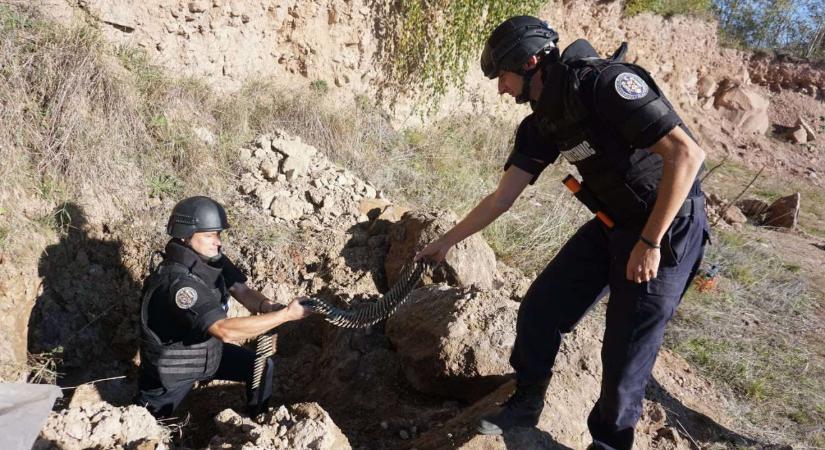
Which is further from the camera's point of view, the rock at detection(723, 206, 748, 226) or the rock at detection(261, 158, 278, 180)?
the rock at detection(723, 206, 748, 226)

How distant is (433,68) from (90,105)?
4435mm

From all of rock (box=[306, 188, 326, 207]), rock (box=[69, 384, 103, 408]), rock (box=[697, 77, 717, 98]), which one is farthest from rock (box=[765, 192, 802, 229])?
rock (box=[69, 384, 103, 408])

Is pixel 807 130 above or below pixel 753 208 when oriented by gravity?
above

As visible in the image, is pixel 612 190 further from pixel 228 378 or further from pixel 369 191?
pixel 369 191

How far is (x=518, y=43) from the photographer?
2309 millimetres

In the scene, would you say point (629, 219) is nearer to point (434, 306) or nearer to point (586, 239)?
point (586, 239)

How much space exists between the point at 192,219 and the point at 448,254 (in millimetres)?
1792

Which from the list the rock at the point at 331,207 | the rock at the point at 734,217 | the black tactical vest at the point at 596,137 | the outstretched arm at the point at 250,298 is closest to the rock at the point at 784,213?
the rock at the point at 734,217

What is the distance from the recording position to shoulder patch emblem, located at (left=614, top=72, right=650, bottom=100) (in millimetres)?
2033

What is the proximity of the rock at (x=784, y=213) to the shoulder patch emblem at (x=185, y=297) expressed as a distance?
9244mm

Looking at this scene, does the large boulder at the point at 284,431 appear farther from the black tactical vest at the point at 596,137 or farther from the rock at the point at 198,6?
the rock at the point at 198,6

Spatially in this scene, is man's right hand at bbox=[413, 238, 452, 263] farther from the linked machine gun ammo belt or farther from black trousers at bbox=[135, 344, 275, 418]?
black trousers at bbox=[135, 344, 275, 418]

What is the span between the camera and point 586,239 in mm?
2590

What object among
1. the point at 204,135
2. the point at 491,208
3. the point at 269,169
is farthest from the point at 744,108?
the point at 491,208
